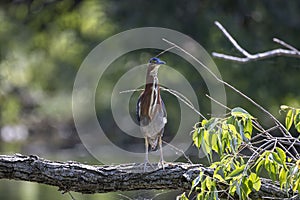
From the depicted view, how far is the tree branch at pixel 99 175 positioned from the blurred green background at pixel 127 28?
124 inches

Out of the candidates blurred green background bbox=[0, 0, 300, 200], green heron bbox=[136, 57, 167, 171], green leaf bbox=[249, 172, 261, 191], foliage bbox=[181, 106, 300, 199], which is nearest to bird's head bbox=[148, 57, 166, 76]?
green heron bbox=[136, 57, 167, 171]

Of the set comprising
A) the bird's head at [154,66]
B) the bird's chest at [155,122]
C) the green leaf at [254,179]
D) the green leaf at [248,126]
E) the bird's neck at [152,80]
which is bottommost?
the green leaf at [254,179]

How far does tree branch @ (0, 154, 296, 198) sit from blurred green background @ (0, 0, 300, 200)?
316 centimetres

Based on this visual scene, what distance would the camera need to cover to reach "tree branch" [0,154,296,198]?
280 cm

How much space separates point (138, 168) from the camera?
2.85m

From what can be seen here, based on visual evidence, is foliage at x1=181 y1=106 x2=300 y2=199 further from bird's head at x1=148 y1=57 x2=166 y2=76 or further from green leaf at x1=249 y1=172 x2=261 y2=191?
bird's head at x1=148 y1=57 x2=166 y2=76

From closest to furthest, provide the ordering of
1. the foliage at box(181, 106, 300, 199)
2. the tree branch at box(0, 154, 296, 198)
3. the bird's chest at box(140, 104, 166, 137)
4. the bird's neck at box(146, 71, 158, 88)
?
the foliage at box(181, 106, 300, 199)
the tree branch at box(0, 154, 296, 198)
the bird's neck at box(146, 71, 158, 88)
the bird's chest at box(140, 104, 166, 137)

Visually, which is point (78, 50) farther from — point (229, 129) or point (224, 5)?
point (229, 129)

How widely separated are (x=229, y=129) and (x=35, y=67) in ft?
28.8

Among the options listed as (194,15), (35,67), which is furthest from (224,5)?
(35,67)

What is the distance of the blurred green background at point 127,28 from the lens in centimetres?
795

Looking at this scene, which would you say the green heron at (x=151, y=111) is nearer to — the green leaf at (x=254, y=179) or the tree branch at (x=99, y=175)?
the tree branch at (x=99, y=175)

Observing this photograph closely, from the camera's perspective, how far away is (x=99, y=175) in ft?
9.22

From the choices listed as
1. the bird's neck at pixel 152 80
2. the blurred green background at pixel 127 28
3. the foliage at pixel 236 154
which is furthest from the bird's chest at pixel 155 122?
the blurred green background at pixel 127 28
